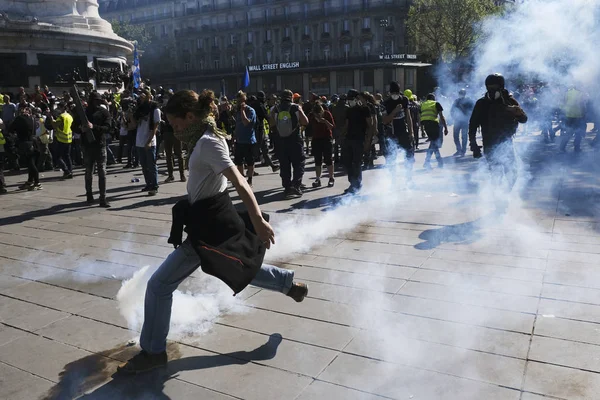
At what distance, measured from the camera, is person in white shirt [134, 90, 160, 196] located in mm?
9289

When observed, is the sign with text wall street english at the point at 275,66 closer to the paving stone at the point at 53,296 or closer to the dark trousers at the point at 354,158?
the dark trousers at the point at 354,158

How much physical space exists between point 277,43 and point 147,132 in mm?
64501

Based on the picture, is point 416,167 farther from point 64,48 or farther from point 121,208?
point 64,48

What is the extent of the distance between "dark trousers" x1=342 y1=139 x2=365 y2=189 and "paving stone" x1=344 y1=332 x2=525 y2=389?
5.39m

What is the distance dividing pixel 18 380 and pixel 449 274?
3.38m

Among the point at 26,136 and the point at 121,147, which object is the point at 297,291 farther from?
the point at 121,147

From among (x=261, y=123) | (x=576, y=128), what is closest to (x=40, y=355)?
(x=261, y=123)

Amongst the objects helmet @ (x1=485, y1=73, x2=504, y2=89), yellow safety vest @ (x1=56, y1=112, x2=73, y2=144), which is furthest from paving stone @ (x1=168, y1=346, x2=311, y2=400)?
yellow safety vest @ (x1=56, y1=112, x2=73, y2=144)

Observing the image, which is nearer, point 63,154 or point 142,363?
point 142,363

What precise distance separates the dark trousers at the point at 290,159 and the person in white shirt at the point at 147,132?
7.23ft

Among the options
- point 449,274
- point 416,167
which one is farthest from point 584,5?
point 449,274

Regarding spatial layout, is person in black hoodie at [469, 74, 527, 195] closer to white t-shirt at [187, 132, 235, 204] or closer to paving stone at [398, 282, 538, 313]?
paving stone at [398, 282, 538, 313]

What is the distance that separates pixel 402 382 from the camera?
3.05 meters

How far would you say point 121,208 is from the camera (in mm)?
8586
